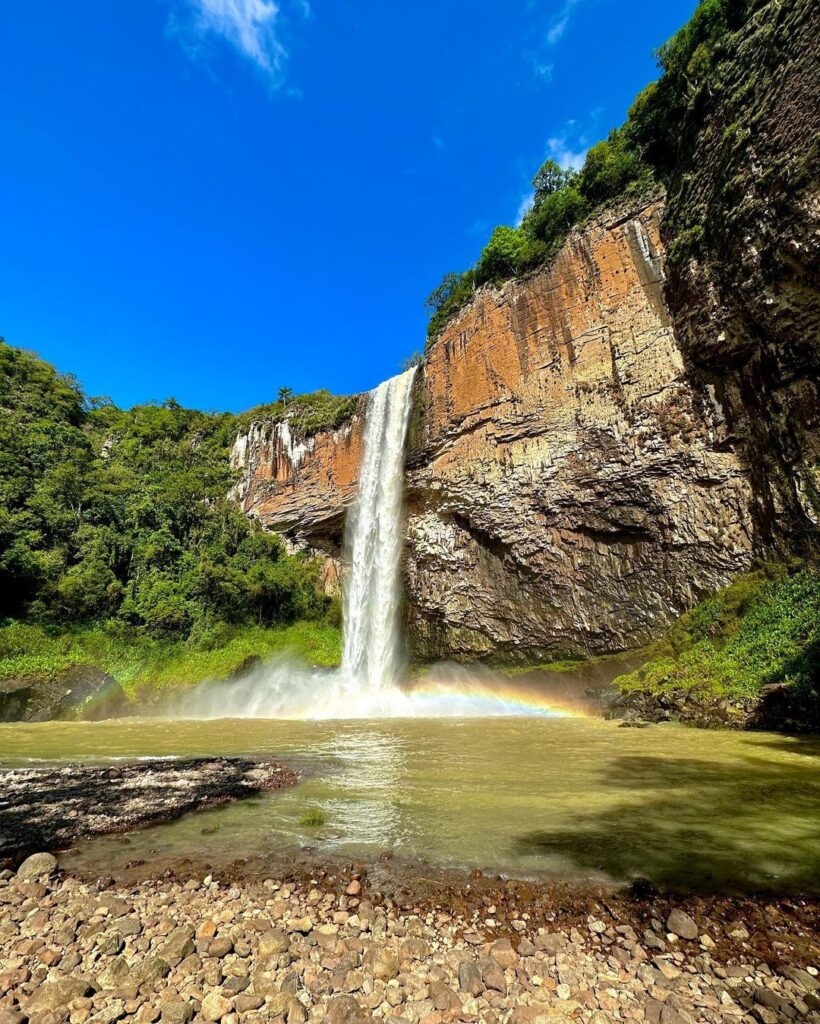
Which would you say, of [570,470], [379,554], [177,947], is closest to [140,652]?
[379,554]

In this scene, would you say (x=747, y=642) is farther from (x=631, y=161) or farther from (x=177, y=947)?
(x=631, y=161)

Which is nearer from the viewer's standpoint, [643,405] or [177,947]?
[177,947]

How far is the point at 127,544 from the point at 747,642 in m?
29.7

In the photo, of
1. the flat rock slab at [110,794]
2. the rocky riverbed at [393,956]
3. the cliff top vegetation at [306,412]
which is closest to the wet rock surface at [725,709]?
the rocky riverbed at [393,956]

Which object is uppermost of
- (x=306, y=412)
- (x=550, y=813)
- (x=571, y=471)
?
(x=306, y=412)

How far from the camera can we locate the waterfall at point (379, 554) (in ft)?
77.7

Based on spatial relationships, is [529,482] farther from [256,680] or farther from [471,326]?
[256,680]

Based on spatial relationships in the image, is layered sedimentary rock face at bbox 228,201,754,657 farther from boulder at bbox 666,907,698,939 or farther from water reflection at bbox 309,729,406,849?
boulder at bbox 666,907,698,939

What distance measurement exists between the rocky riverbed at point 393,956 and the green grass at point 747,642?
997 centimetres

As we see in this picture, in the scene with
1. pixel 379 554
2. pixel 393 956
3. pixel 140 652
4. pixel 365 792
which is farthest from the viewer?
pixel 379 554

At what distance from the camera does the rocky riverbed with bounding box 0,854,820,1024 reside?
2207 mm

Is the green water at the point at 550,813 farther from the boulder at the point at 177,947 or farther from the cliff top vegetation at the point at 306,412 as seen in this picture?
the cliff top vegetation at the point at 306,412

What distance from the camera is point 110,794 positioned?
6082 millimetres

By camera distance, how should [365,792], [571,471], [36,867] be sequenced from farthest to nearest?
[571,471] < [365,792] < [36,867]
